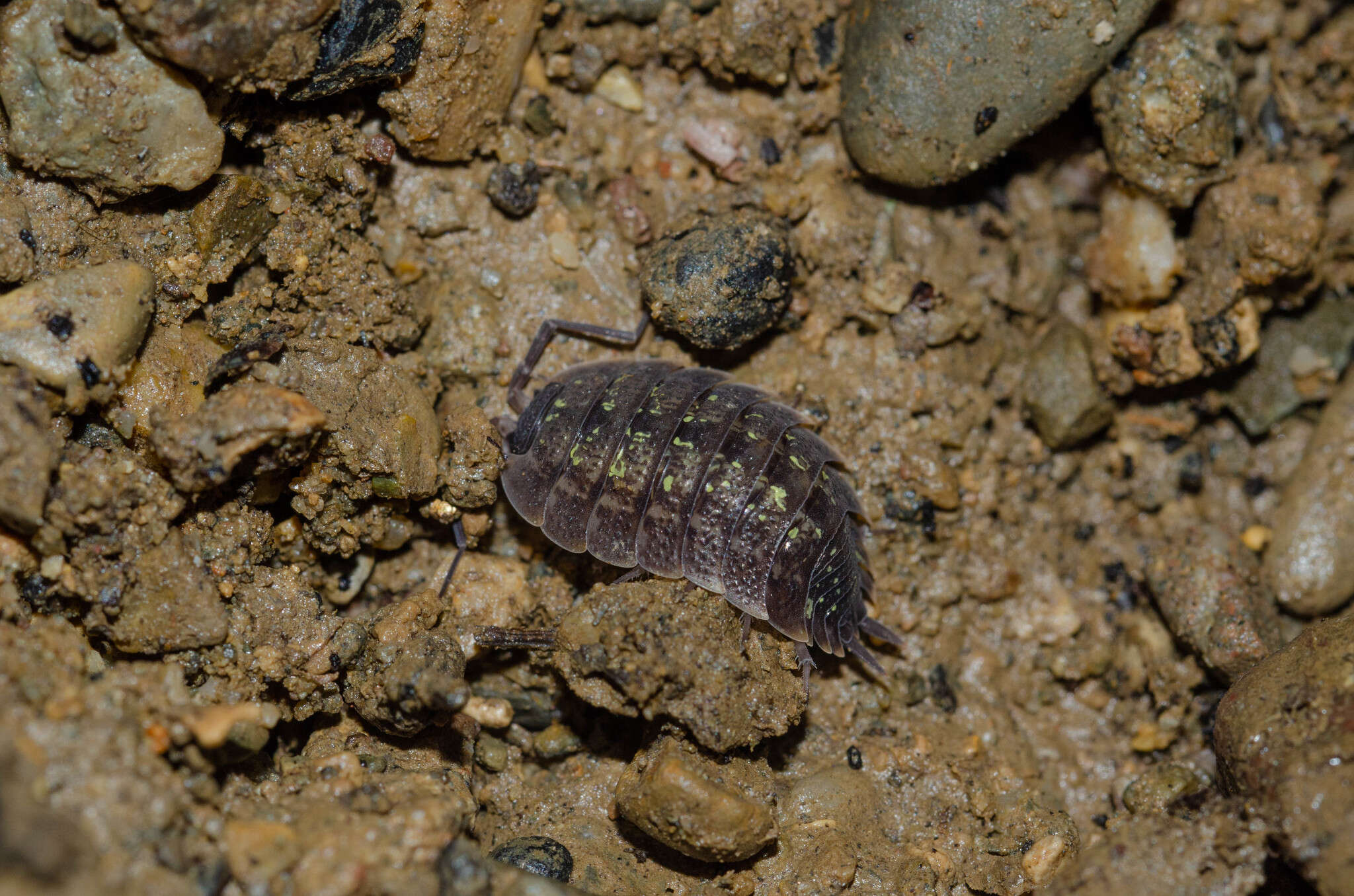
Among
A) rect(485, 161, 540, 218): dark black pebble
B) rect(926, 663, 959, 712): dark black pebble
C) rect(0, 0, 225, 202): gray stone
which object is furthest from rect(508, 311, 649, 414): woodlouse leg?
rect(926, 663, 959, 712): dark black pebble

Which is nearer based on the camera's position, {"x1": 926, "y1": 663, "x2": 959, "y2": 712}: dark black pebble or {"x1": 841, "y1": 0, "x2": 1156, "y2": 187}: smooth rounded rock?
{"x1": 841, "y1": 0, "x2": 1156, "y2": 187}: smooth rounded rock

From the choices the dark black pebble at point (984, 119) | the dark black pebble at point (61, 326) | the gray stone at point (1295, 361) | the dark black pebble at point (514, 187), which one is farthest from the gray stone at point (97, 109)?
the gray stone at point (1295, 361)

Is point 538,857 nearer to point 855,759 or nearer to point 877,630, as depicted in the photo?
point 855,759

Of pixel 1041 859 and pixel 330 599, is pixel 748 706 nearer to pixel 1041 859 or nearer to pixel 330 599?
pixel 1041 859

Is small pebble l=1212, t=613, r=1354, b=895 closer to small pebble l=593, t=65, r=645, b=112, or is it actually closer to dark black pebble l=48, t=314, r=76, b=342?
small pebble l=593, t=65, r=645, b=112

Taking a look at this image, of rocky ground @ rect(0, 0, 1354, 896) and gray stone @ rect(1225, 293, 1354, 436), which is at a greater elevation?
gray stone @ rect(1225, 293, 1354, 436)

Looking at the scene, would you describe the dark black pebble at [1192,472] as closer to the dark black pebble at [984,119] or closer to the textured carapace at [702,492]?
the textured carapace at [702,492]
